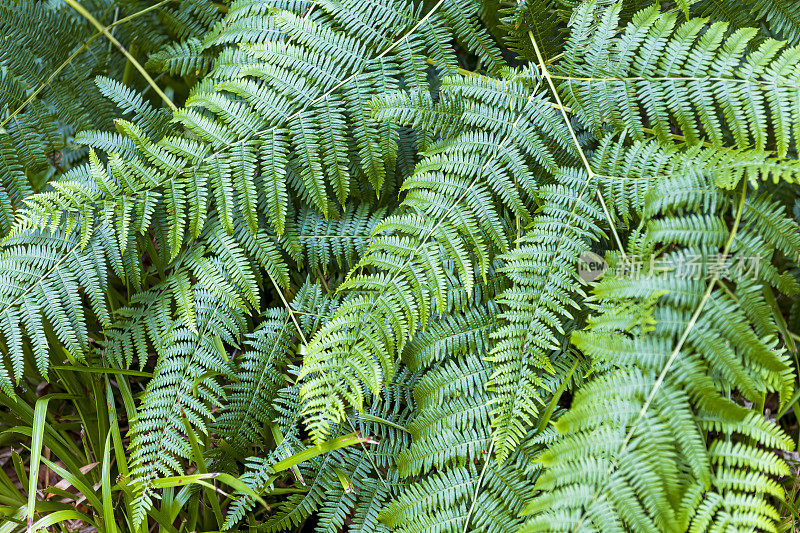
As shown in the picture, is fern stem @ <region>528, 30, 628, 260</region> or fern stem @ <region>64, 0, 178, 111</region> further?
fern stem @ <region>64, 0, 178, 111</region>

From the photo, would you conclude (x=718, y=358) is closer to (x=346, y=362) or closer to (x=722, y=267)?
(x=722, y=267)

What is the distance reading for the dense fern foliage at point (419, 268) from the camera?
169cm

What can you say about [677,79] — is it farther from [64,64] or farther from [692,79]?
[64,64]

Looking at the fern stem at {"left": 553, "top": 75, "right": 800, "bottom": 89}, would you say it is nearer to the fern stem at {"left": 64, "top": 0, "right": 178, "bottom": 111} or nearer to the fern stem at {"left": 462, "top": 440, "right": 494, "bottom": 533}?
the fern stem at {"left": 462, "top": 440, "right": 494, "bottom": 533}

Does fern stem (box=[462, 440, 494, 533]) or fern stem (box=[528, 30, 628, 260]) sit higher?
fern stem (box=[528, 30, 628, 260])

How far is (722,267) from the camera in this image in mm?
1725

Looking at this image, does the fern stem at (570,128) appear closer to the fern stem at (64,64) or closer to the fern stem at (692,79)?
the fern stem at (692,79)

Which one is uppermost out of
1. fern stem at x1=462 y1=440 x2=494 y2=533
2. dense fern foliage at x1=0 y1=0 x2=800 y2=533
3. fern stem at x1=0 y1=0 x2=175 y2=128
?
fern stem at x1=0 y1=0 x2=175 y2=128

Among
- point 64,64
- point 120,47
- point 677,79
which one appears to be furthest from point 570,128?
point 64,64

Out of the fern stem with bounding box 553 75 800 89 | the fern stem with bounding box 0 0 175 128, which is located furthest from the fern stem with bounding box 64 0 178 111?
the fern stem with bounding box 553 75 800 89

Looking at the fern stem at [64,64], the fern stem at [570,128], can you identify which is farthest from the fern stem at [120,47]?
the fern stem at [570,128]

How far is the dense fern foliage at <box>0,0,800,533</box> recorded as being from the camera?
5.53ft

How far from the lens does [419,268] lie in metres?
1.94

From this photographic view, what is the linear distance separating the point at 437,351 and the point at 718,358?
95cm
